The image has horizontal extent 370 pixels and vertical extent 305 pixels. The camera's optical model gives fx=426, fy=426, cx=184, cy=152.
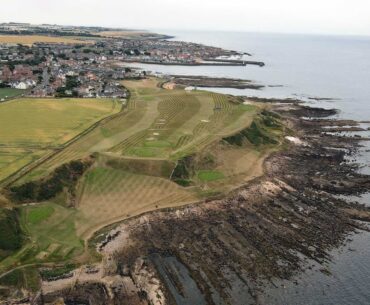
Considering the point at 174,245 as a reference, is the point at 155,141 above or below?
above

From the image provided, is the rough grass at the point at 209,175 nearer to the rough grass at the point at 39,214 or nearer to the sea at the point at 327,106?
the sea at the point at 327,106

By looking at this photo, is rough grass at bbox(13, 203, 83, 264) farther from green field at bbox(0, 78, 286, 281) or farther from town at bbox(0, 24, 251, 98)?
town at bbox(0, 24, 251, 98)

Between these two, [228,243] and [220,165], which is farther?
[220,165]

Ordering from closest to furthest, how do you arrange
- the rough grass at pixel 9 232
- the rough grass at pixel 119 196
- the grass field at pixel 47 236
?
the grass field at pixel 47 236 → the rough grass at pixel 9 232 → the rough grass at pixel 119 196

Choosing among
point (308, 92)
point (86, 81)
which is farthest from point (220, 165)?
point (308, 92)

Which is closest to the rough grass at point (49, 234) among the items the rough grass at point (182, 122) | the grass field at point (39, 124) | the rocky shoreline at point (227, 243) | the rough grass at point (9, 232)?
the rough grass at point (9, 232)

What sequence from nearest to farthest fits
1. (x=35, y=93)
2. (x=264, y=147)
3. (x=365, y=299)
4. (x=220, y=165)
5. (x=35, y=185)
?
(x=365, y=299) < (x=35, y=185) < (x=220, y=165) < (x=264, y=147) < (x=35, y=93)

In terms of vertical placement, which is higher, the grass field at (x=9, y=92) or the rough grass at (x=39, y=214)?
the grass field at (x=9, y=92)

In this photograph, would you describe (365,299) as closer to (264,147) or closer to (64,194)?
(64,194)
